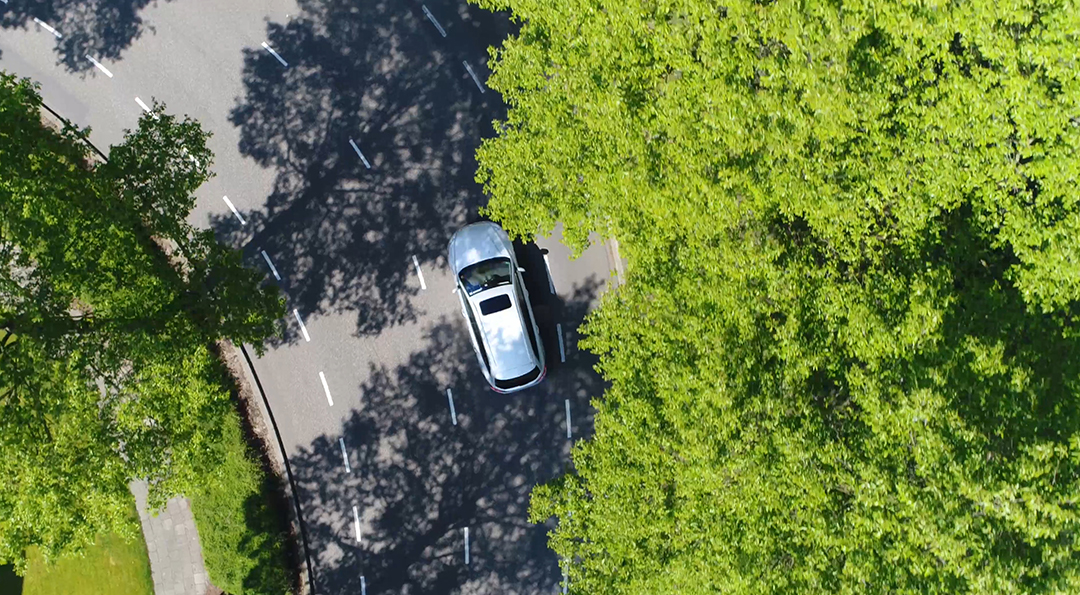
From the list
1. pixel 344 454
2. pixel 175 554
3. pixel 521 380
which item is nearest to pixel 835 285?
pixel 521 380

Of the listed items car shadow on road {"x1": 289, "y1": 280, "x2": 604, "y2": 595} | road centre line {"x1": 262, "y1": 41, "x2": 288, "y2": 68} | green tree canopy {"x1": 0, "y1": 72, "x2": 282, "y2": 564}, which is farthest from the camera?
road centre line {"x1": 262, "y1": 41, "x2": 288, "y2": 68}

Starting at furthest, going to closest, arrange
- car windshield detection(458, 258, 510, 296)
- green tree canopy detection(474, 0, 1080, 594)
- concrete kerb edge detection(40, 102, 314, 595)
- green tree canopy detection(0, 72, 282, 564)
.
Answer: concrete kerb edge detection(40, 102, 314, 595) < car windshield detection(458, 258, 510, 296) < green tree canopy detection(0, 72, 282, 564) < green tree canopy detection(474, 0, 1080, 594)

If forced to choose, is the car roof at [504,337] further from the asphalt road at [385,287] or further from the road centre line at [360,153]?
the road centre line at [360,153]

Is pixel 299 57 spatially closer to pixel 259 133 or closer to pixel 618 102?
pixel 259 133

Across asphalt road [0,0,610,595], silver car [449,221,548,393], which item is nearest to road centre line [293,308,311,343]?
asphalt road [0,0,610,595]

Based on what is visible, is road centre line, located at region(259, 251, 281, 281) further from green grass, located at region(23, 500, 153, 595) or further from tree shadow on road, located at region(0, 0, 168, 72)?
green grass, located at region(23, 500, 153, 595)
